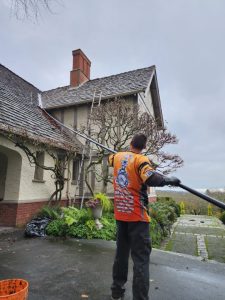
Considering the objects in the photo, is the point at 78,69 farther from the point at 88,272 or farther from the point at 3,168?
the point at 88,272

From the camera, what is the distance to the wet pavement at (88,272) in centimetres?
A: 371

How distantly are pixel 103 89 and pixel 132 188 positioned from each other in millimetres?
11694

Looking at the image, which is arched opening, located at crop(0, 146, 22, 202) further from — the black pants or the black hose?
the black hose

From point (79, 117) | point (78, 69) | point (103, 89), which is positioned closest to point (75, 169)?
point (79, 117)

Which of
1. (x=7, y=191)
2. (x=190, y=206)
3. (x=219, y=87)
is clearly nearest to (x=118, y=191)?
(x=7, y=191)

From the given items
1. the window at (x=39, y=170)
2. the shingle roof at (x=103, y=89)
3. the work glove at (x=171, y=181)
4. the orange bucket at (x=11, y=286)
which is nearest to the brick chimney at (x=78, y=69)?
the shingle roof at (x=103, y=89)

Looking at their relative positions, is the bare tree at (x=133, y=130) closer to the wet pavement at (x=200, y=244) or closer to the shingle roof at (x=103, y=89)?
the shingle roof at (x=103, y=89)

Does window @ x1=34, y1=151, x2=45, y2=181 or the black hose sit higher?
window @ x1=34, y1=151, x2=45, y2=181

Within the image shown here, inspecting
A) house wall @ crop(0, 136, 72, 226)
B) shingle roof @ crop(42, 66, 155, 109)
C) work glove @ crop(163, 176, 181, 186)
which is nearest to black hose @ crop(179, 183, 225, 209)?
work glove @ crop(163, 176, 181, 186)

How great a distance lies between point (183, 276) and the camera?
14.6 ft

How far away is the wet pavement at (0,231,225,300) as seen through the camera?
12.2 ft

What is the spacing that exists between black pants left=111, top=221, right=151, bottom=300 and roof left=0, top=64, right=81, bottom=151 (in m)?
5.69

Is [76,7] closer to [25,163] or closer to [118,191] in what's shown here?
[118,191]

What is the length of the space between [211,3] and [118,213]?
5.54 meters
